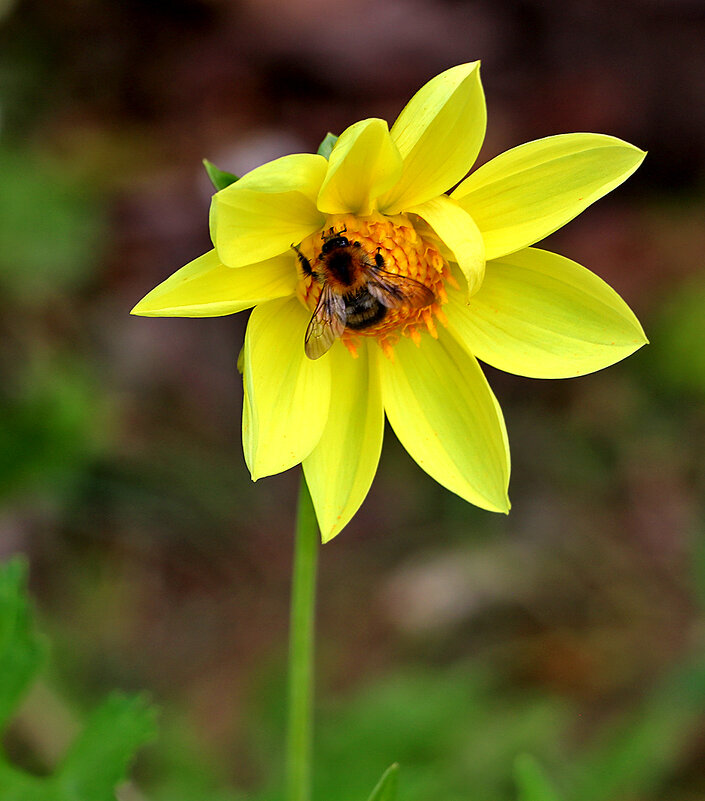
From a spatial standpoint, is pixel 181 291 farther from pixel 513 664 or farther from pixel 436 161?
pixel 513 664

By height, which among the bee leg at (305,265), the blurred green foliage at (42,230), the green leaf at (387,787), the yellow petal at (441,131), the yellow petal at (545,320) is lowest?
the green leaf at (387,787)

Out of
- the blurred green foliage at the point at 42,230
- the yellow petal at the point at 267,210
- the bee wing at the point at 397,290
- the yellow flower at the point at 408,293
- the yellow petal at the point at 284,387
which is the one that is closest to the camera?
the yellow petal at the point at 267,210

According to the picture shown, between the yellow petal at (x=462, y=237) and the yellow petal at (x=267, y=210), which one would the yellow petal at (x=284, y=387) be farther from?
the yellow petal at (x=462, y=237)

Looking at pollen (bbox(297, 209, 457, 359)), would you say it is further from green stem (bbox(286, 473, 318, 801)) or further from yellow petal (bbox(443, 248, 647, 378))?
green stem (bbox(286, 473, 318, 801))

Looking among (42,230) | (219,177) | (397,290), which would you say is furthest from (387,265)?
(42,230)

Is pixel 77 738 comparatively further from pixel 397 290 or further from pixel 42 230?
pixel 42 230

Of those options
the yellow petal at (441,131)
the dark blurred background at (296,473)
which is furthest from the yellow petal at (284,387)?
the dark blurred background at (296,473)

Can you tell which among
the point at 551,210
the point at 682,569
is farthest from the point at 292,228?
the point at 682,569
